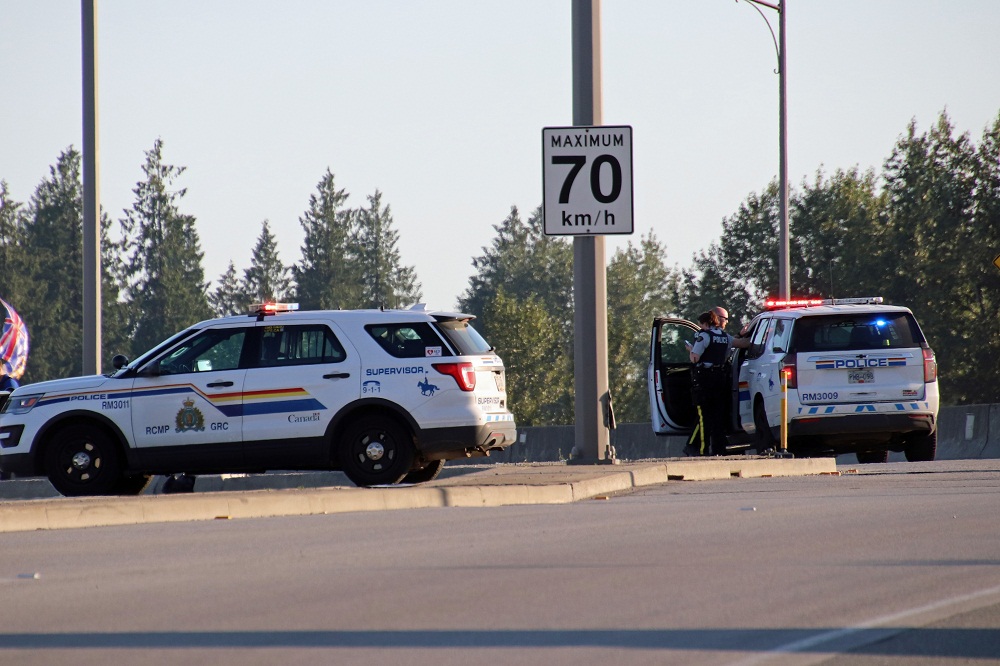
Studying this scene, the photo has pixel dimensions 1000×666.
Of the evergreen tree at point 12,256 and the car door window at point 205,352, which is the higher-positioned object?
the evergreen tree at point 12,256

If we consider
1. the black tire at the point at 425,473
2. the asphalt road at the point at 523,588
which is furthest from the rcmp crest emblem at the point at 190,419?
the asphalt road at the point at 523,588

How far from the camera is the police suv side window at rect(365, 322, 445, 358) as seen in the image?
1475 cm

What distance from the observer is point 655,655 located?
6047mm

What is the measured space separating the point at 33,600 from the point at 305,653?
84.3 inches

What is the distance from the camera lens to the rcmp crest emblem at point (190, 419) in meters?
14.7

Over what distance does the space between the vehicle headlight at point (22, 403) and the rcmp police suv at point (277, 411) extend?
0.01 meters

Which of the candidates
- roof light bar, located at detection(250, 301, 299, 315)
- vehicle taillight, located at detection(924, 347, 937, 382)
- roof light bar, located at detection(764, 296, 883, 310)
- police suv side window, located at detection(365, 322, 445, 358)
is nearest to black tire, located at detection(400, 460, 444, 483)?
police suv side window, located at detection(365, 322, 445, 358)

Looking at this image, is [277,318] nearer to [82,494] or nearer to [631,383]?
[82,494]

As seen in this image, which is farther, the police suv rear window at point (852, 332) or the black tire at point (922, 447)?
the black tire at point (922, 447)

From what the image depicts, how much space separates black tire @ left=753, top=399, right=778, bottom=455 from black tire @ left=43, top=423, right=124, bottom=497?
7.89 metres

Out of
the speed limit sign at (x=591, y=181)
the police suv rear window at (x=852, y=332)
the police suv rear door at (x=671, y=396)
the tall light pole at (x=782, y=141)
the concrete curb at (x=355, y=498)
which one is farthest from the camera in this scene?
the tall light pole at (x=782, y=141)

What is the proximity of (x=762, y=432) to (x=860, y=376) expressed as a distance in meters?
1.47

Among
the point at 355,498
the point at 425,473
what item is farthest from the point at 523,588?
the point at 425,473

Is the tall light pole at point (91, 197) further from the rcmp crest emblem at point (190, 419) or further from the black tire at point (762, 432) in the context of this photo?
the black tire at point (762, 432)
